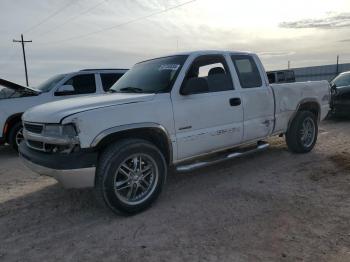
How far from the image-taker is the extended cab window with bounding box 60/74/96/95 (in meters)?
8.88

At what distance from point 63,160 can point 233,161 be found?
3519 millimetres

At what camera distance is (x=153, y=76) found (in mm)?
5012

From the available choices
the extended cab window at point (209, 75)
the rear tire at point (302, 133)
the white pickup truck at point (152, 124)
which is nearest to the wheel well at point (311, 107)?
the rear tire at point (302, 133)

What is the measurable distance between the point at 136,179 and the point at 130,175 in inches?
3.7

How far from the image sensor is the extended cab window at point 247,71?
18.5 feet

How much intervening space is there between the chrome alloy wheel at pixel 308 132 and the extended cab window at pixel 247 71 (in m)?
1.63

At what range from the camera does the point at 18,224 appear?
4121 millimetres

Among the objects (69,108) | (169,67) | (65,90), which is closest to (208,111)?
(169,67)

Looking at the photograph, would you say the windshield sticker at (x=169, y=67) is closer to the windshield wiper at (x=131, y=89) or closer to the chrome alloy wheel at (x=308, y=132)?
the windshield wiper at (x=131, y=89)

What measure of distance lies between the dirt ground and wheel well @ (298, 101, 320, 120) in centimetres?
128

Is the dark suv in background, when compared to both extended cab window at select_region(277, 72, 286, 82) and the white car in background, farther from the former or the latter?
the white car in background

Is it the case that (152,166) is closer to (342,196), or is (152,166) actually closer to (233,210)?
(233,210)

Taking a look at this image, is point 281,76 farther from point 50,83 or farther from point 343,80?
point 343,80

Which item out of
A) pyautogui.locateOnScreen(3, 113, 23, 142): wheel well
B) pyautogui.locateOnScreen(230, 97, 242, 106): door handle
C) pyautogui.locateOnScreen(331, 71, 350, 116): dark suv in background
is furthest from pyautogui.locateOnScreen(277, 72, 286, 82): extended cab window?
pyautogui.locateOnScreen(3, 113, 23, 142): wheel well
